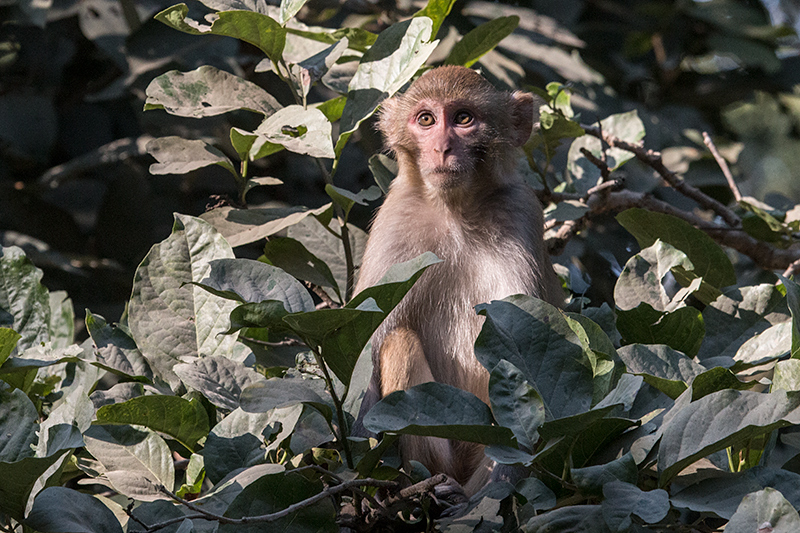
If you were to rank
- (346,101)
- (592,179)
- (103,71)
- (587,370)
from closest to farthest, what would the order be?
(587,370) → (346,101) → (592,179) → (103,71)

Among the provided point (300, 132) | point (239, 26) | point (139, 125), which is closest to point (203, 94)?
point (239, 26)

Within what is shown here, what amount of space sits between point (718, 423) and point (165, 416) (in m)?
Result: 1.25

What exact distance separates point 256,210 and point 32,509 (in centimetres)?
131

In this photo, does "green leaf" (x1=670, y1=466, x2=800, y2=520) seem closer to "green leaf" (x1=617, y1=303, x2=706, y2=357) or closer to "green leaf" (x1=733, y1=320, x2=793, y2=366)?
"green leaf" (x1=733, y1=320, x2=793, y2=366)

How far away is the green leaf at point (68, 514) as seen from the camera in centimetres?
152

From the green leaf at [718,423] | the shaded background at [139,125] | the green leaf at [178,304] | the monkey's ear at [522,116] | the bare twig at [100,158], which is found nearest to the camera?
the green leaf at [718,423]

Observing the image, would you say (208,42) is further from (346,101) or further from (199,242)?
(199,242)

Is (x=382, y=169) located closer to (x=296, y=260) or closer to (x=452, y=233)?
(x=452, y=233)

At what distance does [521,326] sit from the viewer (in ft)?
5.76

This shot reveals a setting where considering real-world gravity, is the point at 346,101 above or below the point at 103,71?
above

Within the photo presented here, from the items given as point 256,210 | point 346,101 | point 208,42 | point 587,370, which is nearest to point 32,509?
point 587,370

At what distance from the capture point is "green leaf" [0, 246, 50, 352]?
2.46 meters

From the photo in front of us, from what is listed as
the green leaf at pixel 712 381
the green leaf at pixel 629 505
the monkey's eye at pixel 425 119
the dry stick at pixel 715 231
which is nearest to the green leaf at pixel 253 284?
the green leaf at pixel 629 505

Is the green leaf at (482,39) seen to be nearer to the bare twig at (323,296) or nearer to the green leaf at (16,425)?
the bare twig at (323,296)
